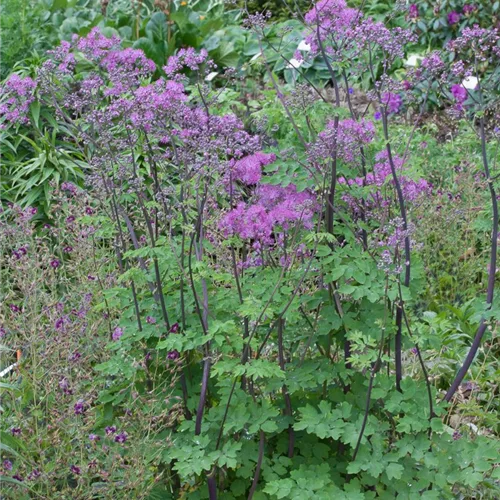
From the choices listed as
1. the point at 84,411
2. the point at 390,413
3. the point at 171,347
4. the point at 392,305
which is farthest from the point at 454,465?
the point at 84,411

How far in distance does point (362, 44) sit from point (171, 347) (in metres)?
1.21

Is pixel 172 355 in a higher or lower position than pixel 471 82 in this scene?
higher

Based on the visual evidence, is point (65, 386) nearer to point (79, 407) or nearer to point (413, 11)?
point (79, 407)

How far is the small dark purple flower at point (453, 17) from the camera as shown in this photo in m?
8.62

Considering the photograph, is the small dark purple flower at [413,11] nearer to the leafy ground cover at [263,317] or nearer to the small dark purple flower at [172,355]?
the leafy ground cover at [263,317]

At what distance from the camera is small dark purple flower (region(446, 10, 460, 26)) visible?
28.3 feet

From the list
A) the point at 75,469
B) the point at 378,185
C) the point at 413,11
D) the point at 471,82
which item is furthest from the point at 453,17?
the point at 75,469

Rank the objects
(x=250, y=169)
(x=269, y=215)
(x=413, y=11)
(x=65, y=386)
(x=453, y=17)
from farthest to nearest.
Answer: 1. (x=413, y=11)
2. (x=453, y=17)
3. (x=65, y=386)
4. (x=250, y=169)
5. (x=269, y=215)

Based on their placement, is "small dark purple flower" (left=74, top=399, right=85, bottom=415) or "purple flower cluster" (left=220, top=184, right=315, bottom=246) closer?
"purple flower cluster" (left=220, top=184, right=315, bottom=246)

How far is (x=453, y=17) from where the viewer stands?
8.64 meters

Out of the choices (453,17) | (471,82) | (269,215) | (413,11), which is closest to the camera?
(269,215)

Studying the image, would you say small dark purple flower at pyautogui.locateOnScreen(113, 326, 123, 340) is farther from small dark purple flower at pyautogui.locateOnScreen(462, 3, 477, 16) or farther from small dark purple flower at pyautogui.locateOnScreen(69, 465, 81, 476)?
small dark purple flower at pyautogui.locateOnScreen(462, 3, 477, 16)

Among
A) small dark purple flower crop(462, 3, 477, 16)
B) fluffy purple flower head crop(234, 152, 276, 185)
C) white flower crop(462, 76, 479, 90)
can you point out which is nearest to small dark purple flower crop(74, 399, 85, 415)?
fluffy purple flower head crop(234, 152, 276, 185)

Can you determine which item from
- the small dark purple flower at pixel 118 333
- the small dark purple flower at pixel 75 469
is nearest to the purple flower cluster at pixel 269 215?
the small dark purple flower at pixel 118 333
